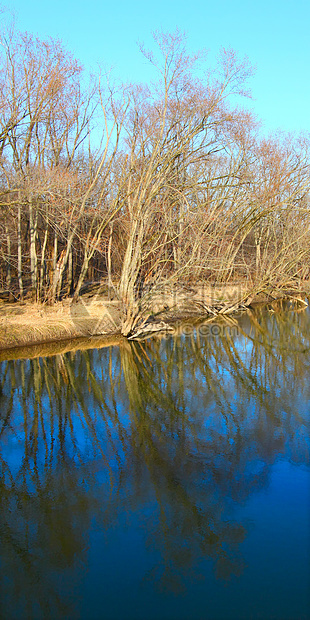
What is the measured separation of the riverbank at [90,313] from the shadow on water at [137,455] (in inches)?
65.2

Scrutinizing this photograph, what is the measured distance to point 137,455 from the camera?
7773 millimetres

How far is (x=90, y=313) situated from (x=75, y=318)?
947 millimetres

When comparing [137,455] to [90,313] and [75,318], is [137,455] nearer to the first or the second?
[75,318]

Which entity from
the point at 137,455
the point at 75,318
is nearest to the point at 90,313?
the point at 75,318

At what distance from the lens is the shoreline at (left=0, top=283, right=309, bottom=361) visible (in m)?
14.8

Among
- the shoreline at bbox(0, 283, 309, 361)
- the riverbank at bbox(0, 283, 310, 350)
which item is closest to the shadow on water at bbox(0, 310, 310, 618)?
the shoreline at bbox(0, 283, 309, 361)

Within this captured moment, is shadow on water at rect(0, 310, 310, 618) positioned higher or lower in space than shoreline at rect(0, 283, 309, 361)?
lower

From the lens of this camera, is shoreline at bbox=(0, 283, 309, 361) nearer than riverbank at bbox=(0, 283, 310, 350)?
Yes

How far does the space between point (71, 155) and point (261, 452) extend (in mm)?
14939

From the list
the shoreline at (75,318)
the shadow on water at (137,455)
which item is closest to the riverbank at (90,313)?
the shoreline at (75,318)

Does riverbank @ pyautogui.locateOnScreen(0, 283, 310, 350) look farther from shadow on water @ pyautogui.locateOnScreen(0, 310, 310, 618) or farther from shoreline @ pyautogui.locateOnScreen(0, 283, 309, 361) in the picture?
shadow on water @ pyautogui.locateOnScreen(0, 310, 310, 618)

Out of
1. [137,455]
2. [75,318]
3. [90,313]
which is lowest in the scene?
[137,455]

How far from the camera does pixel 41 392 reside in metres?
10.9

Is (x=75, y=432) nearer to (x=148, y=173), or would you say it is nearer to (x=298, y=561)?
(x=298, y=561)
